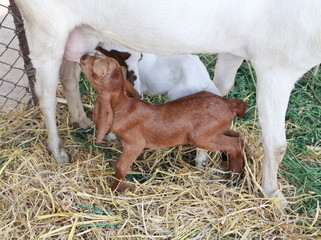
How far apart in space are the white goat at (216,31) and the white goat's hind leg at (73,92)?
38 centimetres

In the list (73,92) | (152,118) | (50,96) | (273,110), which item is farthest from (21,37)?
(273,110)

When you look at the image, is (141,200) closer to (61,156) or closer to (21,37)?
(61,156)

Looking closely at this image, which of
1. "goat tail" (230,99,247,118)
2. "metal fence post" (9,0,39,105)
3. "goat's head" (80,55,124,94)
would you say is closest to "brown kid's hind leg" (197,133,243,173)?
"goat tail" (230,99,247,118)

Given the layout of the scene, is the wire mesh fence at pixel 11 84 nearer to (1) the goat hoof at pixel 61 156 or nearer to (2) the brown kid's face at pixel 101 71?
(1) the goat hoof at pixel 61 156

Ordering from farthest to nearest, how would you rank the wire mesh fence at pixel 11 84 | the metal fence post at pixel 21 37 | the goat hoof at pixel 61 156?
the wire mesh fence at pixel 11 84
the metal fence post at pixel 21 37
the goat hoof at pixel 61 156

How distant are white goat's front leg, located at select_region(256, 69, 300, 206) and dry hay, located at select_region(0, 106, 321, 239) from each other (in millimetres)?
150

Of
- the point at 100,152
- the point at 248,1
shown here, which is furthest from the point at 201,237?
the point at 248,1

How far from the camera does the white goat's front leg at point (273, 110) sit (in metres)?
2.13

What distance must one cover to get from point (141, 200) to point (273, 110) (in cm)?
86

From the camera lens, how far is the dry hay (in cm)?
226

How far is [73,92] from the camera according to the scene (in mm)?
2910

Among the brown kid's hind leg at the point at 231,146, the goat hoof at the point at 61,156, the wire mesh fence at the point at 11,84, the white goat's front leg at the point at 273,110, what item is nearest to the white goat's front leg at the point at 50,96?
the goat hoof at the point at 61,156

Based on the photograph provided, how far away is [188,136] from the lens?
2393mm

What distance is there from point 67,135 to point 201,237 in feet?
3.94
